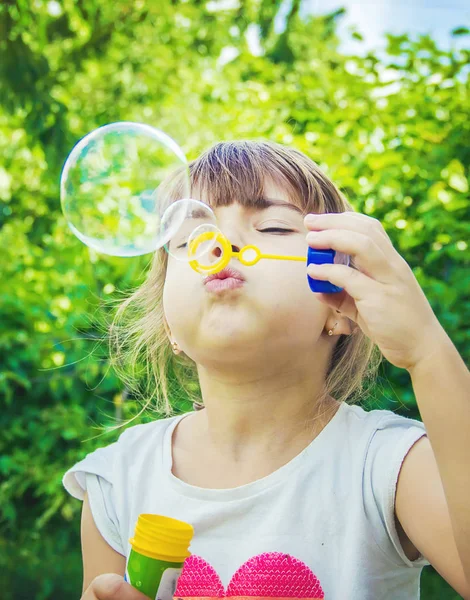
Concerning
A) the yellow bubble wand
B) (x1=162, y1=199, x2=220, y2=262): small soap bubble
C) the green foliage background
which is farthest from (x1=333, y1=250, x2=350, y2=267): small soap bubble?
the green foliage background

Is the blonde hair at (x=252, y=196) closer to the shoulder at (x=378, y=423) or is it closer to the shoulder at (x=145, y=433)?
the shoulder at (x=378, y=423)

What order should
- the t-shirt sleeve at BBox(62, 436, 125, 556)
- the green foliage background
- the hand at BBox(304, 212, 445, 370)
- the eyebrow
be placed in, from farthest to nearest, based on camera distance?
1. the green foliage background
2. the t-shirt sleeve at BBox(62, 436, 125, 556)
3. the eyebrow
4. the hand at BBox(304, 212, 445, 370)

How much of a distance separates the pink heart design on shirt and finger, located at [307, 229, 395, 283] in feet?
1.96

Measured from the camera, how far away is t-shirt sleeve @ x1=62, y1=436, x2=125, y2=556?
5.56ft

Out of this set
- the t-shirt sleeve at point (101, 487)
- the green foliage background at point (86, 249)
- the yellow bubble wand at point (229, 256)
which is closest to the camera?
the yellow bubble wand at point (229, 256)

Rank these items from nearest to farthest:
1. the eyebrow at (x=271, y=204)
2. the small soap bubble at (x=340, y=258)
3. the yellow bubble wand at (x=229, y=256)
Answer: the small soap bubble at (x=340, y=258), the yellow bubble wand at (x=229, y=256), the eyebrow at (x=271, y=204)

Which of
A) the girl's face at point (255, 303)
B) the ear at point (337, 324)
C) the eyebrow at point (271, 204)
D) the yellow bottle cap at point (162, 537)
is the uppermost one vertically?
the eyebrow at point (271, 204)

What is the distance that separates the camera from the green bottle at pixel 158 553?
46.5 inches

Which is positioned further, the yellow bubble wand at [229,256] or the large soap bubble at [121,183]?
the large soap bubble at [121,183]

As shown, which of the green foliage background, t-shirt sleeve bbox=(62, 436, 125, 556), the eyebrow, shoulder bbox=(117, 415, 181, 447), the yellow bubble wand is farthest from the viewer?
the green foliage background

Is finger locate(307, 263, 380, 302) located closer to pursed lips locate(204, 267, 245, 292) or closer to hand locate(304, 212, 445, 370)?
hand locate(304, 212, 445, 370)

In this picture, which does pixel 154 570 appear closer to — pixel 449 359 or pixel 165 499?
pixel 165 499


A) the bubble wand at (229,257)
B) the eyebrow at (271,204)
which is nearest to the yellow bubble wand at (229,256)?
the bubble wand at (229,257)

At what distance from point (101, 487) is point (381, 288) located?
894 mm
